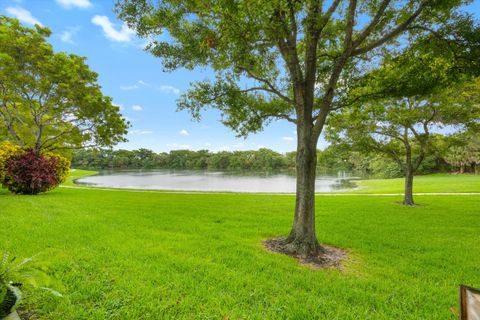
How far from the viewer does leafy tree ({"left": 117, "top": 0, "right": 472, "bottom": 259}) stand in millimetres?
4238

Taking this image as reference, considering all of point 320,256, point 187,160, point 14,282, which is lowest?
point 320,256

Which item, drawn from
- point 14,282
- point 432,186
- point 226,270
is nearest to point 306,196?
point 226,270

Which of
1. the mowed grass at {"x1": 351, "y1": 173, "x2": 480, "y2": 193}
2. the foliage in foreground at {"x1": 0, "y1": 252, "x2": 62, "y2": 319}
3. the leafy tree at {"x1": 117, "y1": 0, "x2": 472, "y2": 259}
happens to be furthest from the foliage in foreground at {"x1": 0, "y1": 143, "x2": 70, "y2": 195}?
the mowed grass at {"x1": 351, "y1": 173, "x2": 480, "y2": 193}

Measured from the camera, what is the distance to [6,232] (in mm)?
5379

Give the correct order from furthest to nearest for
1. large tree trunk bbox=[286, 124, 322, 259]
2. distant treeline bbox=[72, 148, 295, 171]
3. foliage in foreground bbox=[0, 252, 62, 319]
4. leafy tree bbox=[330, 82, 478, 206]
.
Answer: distant treeline bbox=[72, 148, 295, 171] → leafy tree bbox=[330, 82, 478, 206] → large tree trunk bbox=[286, 124, 322, 259] → foliage in foreground bbox=[0, 252, 62, 319]

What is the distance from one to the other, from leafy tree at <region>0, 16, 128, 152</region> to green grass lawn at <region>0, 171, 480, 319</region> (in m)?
8.26

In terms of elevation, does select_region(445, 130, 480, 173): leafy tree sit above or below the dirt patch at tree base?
above

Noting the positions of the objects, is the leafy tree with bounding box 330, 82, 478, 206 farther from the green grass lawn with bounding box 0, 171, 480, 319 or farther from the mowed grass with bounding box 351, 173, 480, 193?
the mowed grass with bounding box 351, 173, 480, 193

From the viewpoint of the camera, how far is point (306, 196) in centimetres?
511

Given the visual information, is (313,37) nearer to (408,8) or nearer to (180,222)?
(408,8)

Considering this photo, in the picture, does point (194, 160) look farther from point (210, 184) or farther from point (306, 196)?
point (306, 196)

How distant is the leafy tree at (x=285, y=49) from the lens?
424 cm

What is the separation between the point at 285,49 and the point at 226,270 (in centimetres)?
432

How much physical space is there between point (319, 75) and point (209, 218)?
538 cm
